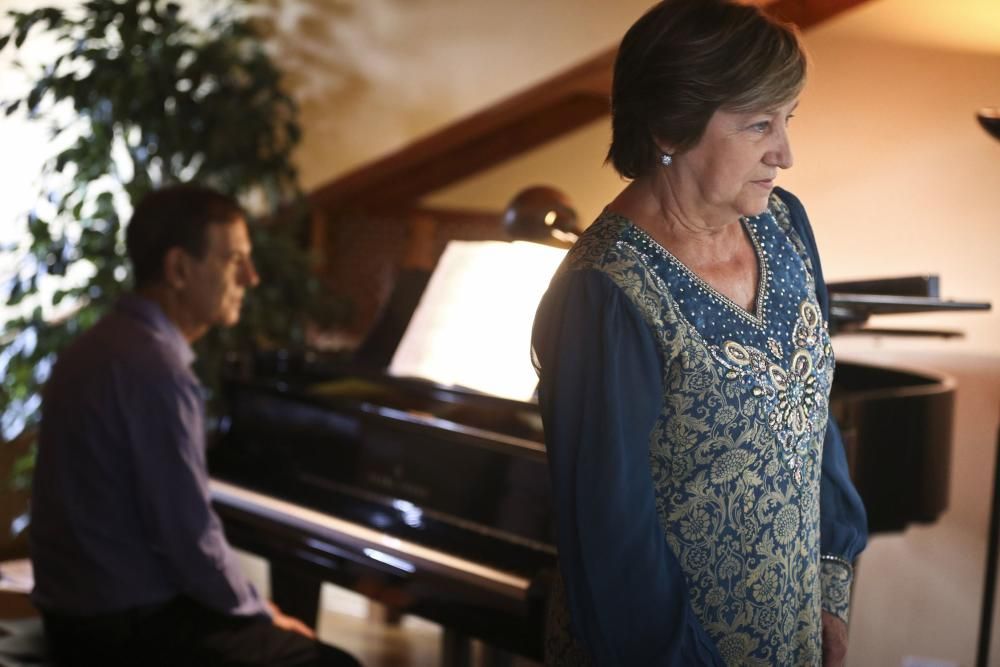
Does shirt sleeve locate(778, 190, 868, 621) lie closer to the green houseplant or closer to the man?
the man

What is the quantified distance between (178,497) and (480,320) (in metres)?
0.73

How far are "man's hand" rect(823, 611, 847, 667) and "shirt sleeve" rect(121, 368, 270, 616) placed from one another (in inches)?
45.1

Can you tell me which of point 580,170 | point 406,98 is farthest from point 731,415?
point 406,98

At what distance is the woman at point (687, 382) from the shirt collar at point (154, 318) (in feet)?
3.78

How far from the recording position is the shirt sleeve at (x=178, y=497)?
79.0 inches

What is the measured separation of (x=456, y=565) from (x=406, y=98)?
2.23m

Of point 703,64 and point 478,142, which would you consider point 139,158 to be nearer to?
point 478,142

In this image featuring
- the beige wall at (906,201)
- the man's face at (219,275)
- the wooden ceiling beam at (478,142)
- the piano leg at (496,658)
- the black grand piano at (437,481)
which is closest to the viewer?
the black grand piano at (437,481)

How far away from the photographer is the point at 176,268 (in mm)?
2256

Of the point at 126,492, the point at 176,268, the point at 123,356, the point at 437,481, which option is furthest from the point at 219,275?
the point at 437,481

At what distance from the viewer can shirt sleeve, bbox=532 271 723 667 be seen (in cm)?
112

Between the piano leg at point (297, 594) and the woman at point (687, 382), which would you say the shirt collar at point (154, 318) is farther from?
the woman at point (687, 382)

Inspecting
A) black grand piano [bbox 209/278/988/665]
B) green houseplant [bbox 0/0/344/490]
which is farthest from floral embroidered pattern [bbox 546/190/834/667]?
green houseplant [bbox 0/0/344/490]

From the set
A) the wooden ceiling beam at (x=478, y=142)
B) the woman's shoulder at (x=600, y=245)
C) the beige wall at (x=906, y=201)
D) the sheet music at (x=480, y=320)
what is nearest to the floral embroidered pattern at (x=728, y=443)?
the woman's shoulder at (x=600, y=245)
